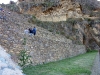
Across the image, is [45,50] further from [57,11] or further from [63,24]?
[57,11]

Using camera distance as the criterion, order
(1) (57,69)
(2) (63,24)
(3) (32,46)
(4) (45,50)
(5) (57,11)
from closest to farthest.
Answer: (1) (57,69)
(3) (32,46)
(4) (45,50)
(2) (63,24)
(5) (57,11)

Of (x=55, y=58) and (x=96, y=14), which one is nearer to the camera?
(x=55, y=58)

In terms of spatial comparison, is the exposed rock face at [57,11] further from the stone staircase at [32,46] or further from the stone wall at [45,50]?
the stone staircase at [32,46]

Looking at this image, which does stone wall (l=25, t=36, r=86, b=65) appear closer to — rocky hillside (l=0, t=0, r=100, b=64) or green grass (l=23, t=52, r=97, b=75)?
rocky hillside (l=0, t=0, r=100, b=64)

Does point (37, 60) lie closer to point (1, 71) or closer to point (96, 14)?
point (1, 71)

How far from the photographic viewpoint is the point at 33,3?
3316 cm

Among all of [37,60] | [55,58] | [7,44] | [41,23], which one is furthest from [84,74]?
[41,23]

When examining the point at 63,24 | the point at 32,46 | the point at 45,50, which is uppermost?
the point at 63,24

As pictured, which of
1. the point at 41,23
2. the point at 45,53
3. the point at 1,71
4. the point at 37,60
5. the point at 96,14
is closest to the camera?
the point at 1,71

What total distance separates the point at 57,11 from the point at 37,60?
19.0 m

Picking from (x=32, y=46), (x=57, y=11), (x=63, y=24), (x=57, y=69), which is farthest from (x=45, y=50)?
(x=57, y=11)

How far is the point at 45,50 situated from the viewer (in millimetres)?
16500

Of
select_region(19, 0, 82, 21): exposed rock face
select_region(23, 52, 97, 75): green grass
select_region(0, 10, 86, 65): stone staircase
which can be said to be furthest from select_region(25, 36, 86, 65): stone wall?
select_region(19, 0, 82, 21): exposed rock face

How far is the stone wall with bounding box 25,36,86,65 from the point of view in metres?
14.5
